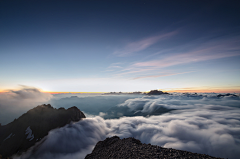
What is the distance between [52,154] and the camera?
19141mm

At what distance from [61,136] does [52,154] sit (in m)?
3.46

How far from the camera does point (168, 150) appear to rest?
7.71 meters

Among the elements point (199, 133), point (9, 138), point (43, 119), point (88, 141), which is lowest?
point (88, 141)

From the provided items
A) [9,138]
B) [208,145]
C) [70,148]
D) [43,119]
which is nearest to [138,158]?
[208,145]

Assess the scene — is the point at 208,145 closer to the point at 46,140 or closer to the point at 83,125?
the point at 83,125

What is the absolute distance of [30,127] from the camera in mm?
21125

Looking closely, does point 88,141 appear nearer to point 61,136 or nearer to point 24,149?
point 61,136

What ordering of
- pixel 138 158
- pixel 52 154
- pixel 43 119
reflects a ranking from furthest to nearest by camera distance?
pixel 43 119
pixel 52 154
pixel 138 158

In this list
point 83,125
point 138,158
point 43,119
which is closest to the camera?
point 138,158

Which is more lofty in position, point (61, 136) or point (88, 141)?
point (61, 136)

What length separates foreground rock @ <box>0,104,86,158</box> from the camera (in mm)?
18375

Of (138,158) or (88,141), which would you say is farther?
(88,141)

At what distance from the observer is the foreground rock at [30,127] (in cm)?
1838

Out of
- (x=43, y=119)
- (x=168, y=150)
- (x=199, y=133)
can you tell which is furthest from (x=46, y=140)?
(x=199, y=133)
